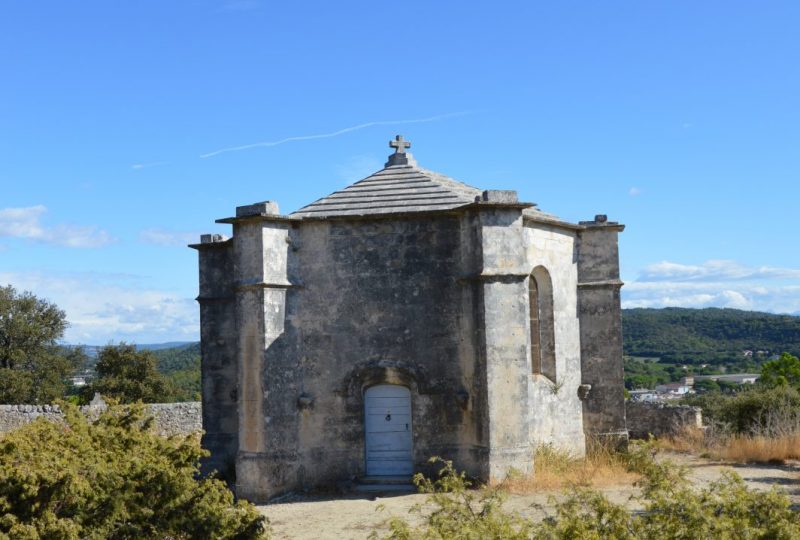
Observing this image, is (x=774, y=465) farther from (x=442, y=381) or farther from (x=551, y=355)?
(x=442, y=381)

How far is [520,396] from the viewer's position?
13.2 meters

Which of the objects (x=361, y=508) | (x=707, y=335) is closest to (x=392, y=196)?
(x=361, y=508)

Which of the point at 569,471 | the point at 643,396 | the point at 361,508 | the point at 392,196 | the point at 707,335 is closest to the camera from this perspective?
the point at 361,508

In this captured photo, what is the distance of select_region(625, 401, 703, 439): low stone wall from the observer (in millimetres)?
19016

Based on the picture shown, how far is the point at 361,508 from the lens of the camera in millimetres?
12414

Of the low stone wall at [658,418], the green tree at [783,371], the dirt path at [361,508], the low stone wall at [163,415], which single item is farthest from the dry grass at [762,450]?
the low stone wall at [163,415]

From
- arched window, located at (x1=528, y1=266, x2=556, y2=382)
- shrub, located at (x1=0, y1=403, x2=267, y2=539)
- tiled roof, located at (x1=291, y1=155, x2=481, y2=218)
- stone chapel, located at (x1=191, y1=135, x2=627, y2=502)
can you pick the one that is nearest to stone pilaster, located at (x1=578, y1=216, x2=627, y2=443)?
arched window, located at (x1=528, y1=266, x2=556, y2=382)

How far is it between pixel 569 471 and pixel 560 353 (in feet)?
7.90

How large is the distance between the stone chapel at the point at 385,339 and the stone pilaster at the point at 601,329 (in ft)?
4.29

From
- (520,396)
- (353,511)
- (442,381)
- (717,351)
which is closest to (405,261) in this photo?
(442,381)

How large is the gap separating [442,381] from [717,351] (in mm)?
52599

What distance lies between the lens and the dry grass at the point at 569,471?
506 inches

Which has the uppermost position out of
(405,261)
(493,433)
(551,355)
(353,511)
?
(405,261)

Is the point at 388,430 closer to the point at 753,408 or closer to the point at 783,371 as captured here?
the point at 753,408
